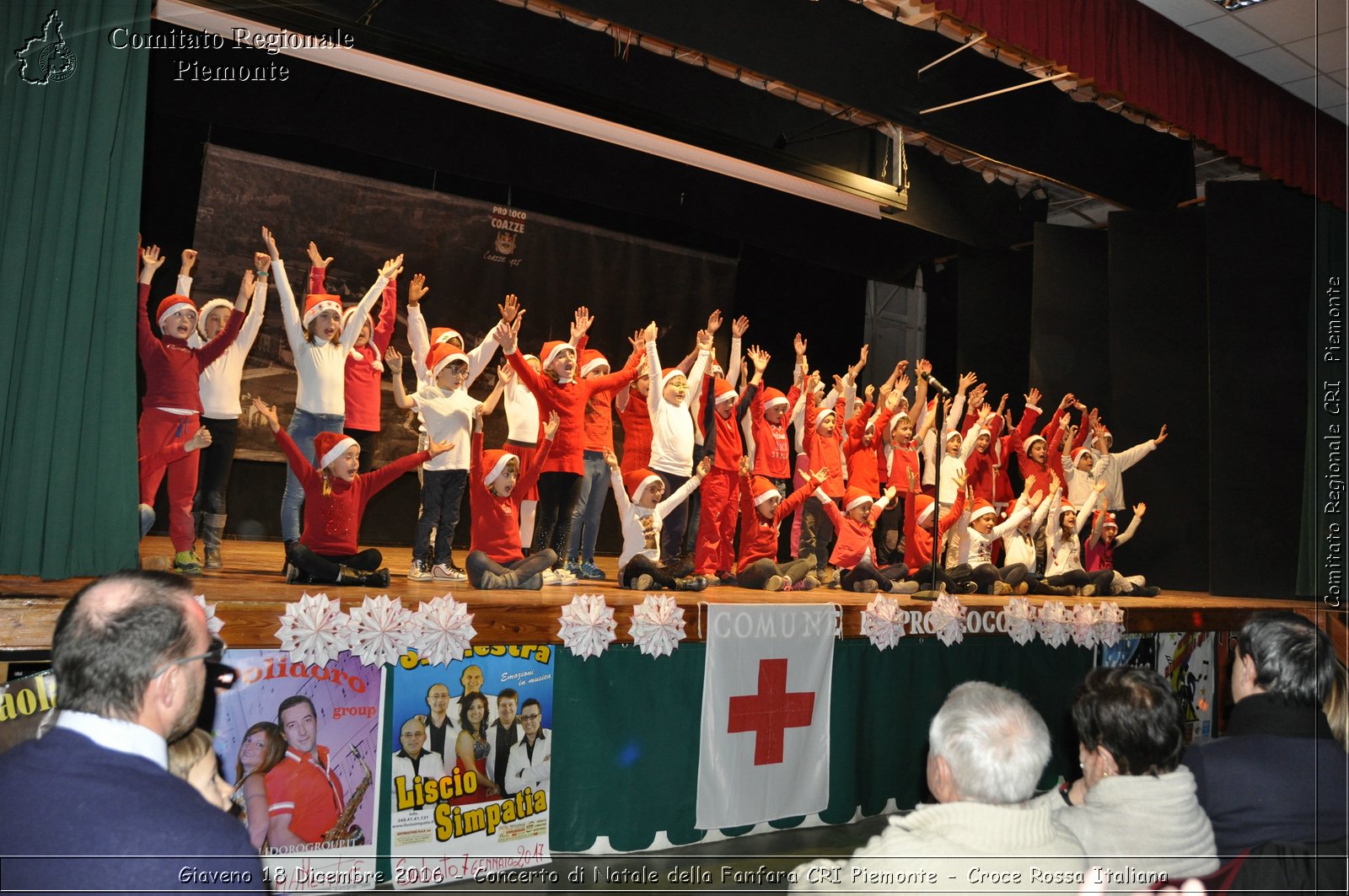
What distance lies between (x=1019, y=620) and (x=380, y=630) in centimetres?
439

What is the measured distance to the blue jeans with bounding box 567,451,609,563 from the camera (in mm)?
6609

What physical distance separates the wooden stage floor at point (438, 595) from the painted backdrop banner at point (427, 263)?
5.99 ft

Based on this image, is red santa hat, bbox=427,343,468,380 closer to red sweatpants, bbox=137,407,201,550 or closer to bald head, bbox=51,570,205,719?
red sweatpants, bbox=137,407,201,550

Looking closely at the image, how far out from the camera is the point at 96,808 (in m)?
1.48

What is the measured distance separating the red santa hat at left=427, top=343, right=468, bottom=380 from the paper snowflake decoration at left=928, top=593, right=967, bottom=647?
326 cm

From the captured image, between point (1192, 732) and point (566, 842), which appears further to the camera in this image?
point (1192, 732)

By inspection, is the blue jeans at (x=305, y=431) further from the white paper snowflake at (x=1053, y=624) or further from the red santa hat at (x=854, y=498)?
the white paper snowflake at (x=1053, y=624)

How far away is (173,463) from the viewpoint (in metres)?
4.82

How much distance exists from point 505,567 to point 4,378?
2474 mm

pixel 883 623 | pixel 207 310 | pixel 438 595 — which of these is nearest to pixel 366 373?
pixel 207 310

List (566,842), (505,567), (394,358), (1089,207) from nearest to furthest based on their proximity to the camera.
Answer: (566,842) → (505,567) → (394,358) → (1089,207)

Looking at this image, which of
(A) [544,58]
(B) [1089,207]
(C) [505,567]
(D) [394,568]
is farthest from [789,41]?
(B) [1089,207]

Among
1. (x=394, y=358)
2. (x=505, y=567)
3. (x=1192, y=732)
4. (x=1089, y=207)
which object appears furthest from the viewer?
(x=1089, y=207)

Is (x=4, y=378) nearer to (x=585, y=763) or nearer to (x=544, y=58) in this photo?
(x=585, y=763)
